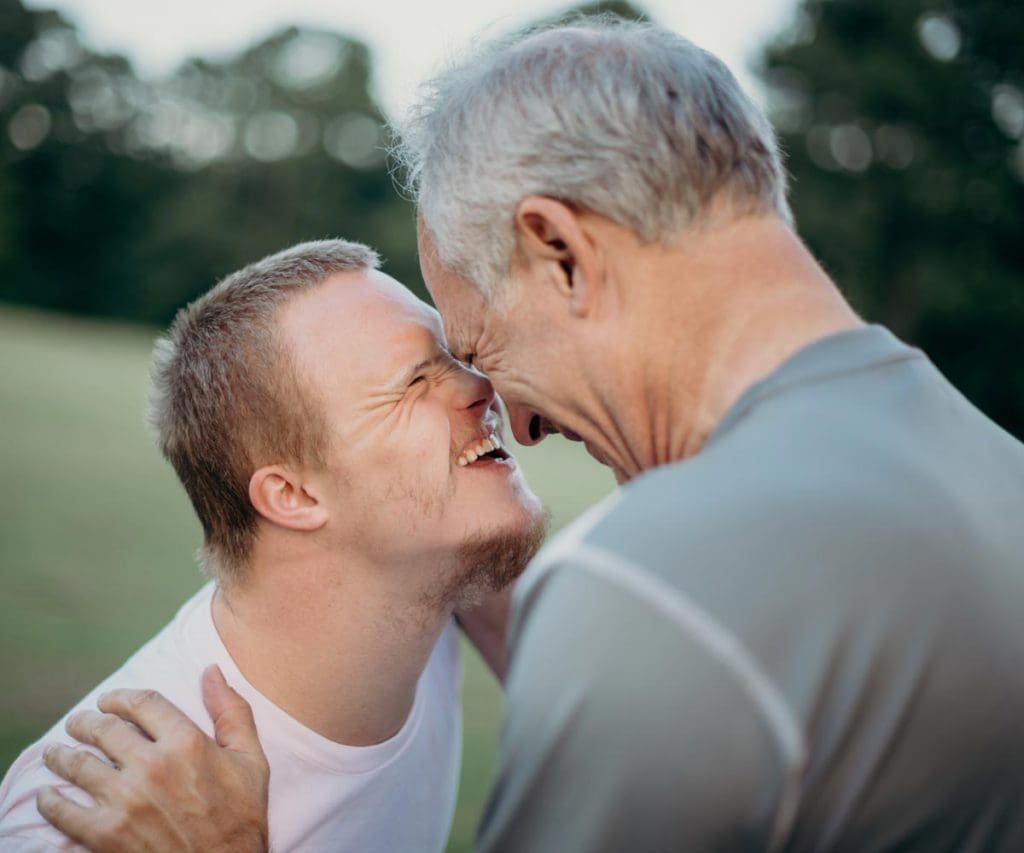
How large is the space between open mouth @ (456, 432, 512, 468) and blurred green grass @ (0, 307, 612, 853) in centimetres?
310

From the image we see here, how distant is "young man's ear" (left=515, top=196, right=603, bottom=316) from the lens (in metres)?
2.14

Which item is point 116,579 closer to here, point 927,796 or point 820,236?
point 927,796

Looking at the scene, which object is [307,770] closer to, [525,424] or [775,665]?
[525,424]

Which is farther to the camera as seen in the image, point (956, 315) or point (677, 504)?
point (956, 315)

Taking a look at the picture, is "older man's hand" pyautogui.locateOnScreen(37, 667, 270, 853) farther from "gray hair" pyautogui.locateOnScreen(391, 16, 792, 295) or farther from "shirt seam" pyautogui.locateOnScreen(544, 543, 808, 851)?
"shirt seam" pyautogui.locateOnScreen(544, 543, 808, 851)

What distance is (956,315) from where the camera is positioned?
1437 inches

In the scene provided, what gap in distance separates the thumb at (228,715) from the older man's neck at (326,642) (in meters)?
0.15

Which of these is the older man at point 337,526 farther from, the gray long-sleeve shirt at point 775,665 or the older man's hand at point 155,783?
the gray long-sleeve shirt at point 775,665

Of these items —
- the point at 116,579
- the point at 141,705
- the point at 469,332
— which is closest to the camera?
the point at 469,332

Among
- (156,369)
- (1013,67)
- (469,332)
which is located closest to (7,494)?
(156,369)

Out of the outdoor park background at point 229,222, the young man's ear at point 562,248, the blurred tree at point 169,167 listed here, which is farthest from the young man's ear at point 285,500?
the blurred tree at point 169,167

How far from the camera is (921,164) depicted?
3809 centimetres

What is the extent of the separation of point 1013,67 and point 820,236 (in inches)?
341

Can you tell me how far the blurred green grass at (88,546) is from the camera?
279 inches
